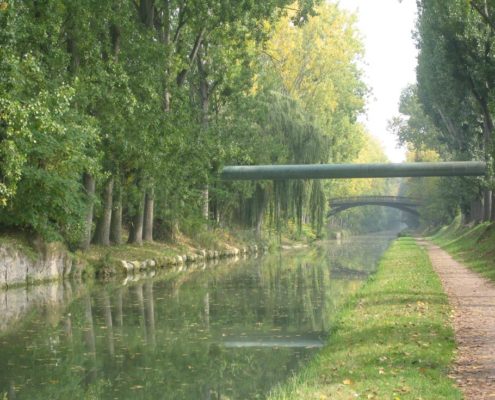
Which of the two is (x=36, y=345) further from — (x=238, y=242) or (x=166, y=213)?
(x=238, y=242)

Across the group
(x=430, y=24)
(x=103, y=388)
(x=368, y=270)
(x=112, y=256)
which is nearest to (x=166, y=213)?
(x=112, y=256)

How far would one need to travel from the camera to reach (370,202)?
9025 centimetres

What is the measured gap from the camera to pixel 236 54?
30312 millimetres

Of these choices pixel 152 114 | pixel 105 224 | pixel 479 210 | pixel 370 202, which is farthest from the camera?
pixel 370 202

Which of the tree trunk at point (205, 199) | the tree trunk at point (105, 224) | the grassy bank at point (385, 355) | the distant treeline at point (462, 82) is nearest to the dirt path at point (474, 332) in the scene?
the grassy bank at point (385, 355)

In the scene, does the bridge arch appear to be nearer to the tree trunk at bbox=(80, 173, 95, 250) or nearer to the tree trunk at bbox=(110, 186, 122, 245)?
the tree trunk at bbox=(110, 186, 122, 245)

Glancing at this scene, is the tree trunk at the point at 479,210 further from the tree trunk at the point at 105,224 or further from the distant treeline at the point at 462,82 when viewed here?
the tree trunk at the point at 105,224

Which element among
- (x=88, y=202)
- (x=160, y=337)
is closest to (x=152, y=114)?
(x=88, y=202)

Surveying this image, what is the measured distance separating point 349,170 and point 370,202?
5206cm

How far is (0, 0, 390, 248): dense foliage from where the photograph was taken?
19391 mm

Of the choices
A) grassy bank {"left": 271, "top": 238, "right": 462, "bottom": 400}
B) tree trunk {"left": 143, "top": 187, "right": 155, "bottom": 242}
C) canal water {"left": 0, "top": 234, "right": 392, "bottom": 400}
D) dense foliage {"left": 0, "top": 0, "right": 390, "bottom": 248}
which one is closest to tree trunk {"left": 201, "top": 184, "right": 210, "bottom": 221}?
Answer: dense foliage {"left": 0, "top": 0, "right": 390, "bottom": 248}

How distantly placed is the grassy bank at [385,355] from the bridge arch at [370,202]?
70.0m

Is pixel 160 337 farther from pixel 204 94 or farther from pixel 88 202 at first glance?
pixel 204 94

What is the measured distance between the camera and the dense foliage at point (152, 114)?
19391 mm
